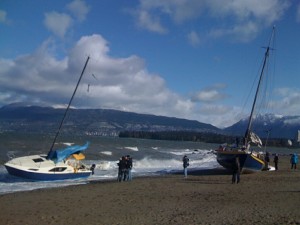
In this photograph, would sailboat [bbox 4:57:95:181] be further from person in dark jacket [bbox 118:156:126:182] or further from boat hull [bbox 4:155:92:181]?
person in dark jacket [bbox 118:156:126:182]

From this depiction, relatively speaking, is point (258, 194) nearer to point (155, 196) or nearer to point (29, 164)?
point (155, 196)

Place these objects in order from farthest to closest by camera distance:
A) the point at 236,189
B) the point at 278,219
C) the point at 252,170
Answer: the point at 252,170
the point at 236,189
the point at 278,219

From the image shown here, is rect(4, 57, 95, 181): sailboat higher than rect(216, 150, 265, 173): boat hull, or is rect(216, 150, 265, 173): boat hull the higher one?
rect(216, 150, 265, 173): boat hull

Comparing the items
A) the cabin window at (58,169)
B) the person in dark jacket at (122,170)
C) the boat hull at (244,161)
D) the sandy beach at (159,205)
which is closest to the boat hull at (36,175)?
the cabin window at (58,169)

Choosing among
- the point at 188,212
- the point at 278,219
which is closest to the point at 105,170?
the point at 188,212

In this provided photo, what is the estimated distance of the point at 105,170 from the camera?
4178 centimetres

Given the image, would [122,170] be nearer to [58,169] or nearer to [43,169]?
[58,169]

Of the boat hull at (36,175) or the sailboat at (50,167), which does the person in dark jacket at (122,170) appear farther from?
the boat hull at (36,175)

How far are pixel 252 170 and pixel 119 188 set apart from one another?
15.6m

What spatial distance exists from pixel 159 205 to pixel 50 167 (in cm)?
1608

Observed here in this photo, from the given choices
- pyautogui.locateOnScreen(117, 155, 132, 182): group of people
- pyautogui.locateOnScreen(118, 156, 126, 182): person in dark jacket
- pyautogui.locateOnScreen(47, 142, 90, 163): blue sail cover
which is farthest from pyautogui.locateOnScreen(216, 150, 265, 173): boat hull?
pyautogui.locateOnScreen(47, 142, 90, 163): blue sail cover

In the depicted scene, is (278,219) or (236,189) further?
(236,189)

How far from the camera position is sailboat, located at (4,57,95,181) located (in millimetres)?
30812

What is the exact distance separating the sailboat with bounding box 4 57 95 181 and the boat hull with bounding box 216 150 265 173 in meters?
12.4
